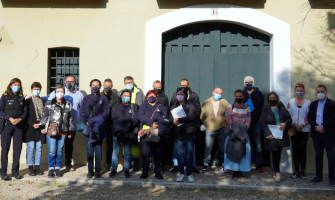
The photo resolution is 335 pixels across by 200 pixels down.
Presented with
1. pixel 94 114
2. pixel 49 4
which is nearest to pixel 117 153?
pixel 94 114

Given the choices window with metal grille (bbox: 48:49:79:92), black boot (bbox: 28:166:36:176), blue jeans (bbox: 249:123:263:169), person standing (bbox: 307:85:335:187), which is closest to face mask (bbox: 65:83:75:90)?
window with metal grille (bbox: 48:49:79:92)

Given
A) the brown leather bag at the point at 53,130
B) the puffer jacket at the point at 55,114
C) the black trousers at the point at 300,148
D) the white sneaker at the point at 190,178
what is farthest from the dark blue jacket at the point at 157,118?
the black trousers at the point at 300,148

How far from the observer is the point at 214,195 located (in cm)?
559

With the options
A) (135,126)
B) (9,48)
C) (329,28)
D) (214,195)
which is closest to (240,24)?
(329,28)

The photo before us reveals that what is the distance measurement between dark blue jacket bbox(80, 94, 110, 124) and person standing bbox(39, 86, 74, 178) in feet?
1.33

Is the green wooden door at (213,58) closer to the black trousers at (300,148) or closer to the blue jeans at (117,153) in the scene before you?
the black trousers at (300,148)

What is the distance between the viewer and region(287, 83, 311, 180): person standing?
6.70 m

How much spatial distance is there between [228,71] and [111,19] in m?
3.34

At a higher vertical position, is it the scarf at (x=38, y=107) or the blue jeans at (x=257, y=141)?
the scarf at (x=38, y=107)

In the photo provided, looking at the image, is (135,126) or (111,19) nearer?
(135,126)

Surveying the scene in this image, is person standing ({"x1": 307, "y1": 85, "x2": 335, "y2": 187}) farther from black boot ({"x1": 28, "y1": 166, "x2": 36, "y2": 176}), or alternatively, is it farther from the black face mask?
black boot ({"x1": 28, "y1": 166, "x2": 36, "y2": 176})

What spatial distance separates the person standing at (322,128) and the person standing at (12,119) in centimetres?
617

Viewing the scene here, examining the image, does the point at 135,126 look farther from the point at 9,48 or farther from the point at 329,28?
the point at 329,28

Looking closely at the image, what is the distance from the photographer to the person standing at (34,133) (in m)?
6.64
